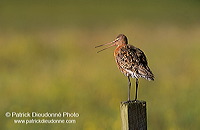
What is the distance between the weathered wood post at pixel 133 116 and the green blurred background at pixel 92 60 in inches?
112

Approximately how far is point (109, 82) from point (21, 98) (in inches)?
53.3

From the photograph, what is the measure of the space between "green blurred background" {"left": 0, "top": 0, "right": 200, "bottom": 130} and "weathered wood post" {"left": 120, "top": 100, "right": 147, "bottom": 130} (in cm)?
285

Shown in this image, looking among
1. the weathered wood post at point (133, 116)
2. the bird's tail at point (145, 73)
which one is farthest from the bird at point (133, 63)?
the weathered wood post at point (133, 116)

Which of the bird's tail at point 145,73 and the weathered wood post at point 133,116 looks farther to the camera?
the bird's tail at point 145,73

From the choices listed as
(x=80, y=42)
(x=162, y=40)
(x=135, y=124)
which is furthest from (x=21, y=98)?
(x=135, y=124)

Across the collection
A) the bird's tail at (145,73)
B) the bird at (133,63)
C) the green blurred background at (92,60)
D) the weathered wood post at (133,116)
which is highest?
the green blurred background at (92,60)

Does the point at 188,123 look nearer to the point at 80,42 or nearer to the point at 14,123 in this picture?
the point at 14,123

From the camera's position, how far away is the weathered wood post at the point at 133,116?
13.5ft

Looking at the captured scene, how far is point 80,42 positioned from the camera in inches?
417

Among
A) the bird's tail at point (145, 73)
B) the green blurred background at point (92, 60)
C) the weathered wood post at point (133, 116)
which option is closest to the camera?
the weathered wood post at point (133, 116)

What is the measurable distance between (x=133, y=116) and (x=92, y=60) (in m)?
5.47

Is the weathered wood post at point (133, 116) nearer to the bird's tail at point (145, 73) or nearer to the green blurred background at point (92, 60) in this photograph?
the bird's tail at point (145, 73)

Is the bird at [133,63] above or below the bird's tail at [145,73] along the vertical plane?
above

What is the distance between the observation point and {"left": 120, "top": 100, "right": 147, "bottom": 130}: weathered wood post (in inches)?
162
